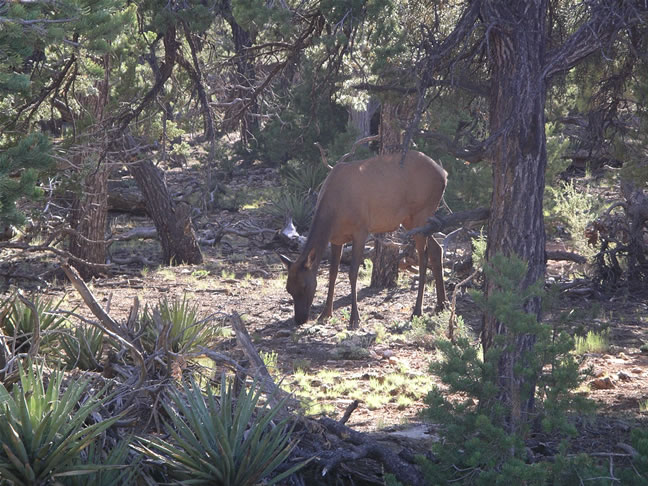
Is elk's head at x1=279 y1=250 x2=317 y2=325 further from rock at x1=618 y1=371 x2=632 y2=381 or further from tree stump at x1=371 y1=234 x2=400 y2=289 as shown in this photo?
rock at x1=618 y1=371 x2=632 y2=381

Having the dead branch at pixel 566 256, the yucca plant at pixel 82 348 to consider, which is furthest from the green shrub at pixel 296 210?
the yucca plant at pixel 82 348

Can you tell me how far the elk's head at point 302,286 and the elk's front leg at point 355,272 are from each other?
1.93ft

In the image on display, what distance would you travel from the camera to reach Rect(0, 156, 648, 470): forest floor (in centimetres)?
714

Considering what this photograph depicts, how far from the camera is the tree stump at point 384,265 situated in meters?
13.7

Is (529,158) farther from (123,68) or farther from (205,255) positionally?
(205,255)

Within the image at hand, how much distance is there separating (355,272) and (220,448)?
7084mm

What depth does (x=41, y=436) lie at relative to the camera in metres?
4.57

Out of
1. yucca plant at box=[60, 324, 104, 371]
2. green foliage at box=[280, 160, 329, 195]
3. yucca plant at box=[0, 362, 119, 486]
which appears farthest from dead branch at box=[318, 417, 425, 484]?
green foliage at box=[280, 160, 329, 195]

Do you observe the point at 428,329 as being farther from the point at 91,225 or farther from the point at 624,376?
the point at 91,225

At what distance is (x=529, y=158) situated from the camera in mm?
A: 6148

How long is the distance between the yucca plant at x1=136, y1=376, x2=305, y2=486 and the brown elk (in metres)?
6.09

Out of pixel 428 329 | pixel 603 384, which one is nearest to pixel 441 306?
pixel 428 329

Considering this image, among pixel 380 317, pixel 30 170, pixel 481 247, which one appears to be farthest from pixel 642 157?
pixel 30 170

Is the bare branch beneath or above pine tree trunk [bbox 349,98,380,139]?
beneath
